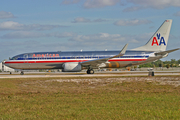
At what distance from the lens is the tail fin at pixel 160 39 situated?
43344 mm

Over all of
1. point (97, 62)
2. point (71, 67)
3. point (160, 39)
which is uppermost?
point (160, 39)

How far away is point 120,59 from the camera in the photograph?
41.2m

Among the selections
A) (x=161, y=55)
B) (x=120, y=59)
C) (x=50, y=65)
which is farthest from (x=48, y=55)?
(x=161, y=55)

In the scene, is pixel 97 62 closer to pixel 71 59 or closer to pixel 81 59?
pixel 81 59

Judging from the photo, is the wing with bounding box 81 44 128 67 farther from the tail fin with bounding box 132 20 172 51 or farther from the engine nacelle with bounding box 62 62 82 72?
the tail fin with bounding box 132 20 172 51

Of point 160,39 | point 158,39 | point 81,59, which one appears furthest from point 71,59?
point 160,39

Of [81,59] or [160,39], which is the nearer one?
[81,59]

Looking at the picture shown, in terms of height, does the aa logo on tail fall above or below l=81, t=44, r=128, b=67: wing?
above

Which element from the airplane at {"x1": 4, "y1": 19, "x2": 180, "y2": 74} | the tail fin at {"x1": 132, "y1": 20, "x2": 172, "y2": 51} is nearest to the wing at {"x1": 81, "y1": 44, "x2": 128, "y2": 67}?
the airplane at {"x1": 4, "y1": 19, "x2": 180, "y2": 74}

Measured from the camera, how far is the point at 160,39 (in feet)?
143

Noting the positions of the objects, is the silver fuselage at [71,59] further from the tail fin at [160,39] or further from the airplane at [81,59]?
the tail fin at [160,39]

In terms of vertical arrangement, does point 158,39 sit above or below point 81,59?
above

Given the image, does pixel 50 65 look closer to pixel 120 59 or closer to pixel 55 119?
pixel 120 59

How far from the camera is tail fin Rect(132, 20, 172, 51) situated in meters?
43.3
